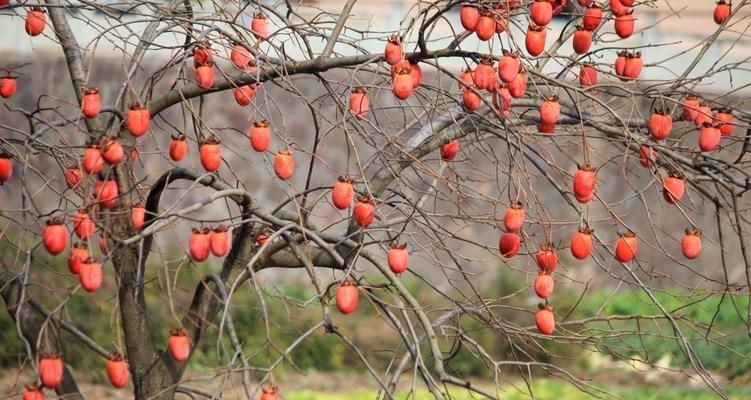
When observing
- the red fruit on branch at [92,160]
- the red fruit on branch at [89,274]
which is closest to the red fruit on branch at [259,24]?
the red fruit on branch at [92,160]

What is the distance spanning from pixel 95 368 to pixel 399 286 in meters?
4.83

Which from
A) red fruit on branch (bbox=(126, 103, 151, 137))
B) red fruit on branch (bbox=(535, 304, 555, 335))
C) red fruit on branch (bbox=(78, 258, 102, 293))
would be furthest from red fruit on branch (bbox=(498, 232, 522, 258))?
red fruit on branch (bbox=(78, 258, 102, 293))

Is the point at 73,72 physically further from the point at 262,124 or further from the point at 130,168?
the point at 262,124

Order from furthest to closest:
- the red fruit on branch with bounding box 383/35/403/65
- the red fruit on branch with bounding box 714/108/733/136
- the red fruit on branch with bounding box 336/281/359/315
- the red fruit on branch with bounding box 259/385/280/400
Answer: the red fruit on branch with bounding box 714/108/733/136
the red fruit on branch with bounding box 383/35/403/65
the red fruit on branch with bounding box 336/281/359/315
the red fruit on branch with bounding box 259/385/280/400

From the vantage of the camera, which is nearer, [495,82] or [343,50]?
[495,82]

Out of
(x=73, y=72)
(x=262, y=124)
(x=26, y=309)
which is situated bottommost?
(x=26, y=309)

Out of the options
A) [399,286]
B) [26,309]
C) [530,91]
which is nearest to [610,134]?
[530,91]

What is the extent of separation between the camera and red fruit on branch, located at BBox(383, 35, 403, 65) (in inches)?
130

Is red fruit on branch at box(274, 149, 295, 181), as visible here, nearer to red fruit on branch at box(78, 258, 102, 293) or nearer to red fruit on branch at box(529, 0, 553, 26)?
red fruit on branch at box(78, 258, 102, 293)

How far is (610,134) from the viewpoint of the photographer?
382 centimetres

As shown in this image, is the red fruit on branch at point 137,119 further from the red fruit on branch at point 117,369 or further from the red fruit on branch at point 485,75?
the red fruit on branch at point 485,75

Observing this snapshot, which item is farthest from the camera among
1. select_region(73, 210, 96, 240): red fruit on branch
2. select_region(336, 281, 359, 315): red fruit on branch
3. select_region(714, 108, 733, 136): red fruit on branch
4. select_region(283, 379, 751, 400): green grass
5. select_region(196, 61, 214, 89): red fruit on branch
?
select_region(283, 379, 751, 400): green grass

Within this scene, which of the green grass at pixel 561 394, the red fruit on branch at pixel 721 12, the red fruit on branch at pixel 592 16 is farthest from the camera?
the green grass at pixel 561 394

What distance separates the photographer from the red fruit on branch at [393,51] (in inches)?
130
